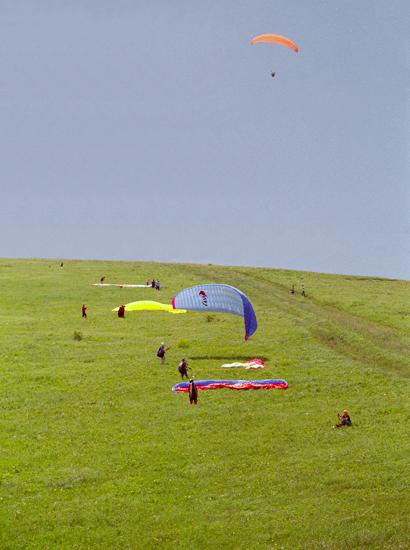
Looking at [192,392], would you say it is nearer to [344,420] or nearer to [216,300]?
[344,420]

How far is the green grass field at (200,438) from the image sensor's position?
81.2 feet

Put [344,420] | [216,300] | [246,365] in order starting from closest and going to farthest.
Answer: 1. [344,420]
2. [246,365]
3. [216,300]

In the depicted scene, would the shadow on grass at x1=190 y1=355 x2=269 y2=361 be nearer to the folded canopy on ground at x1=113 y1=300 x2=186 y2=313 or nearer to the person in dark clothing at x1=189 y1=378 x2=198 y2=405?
the person in dark clothing at x1=189 y1=378 x2=198 y2=405

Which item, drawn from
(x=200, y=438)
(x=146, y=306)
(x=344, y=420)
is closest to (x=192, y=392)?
(x=200, y=438)

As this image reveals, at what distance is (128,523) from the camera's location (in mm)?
25125

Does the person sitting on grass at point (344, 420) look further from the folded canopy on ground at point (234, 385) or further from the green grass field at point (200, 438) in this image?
the folded canopy on ground at point (234, 385)

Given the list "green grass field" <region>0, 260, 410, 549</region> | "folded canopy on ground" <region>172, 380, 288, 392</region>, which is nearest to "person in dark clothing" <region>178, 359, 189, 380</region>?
"green grass field" <region>0, 260, 410, 549</region>

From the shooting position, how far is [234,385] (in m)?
40.8

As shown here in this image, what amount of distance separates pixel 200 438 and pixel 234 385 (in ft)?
27.5

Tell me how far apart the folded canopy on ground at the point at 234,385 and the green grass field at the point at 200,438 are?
31.9 inches

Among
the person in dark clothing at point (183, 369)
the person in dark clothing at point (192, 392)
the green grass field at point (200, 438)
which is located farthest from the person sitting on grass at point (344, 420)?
the person in dark clothing at point (183, 369)

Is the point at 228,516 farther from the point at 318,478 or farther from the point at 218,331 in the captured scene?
the point at 218,331

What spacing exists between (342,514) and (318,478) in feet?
10.2

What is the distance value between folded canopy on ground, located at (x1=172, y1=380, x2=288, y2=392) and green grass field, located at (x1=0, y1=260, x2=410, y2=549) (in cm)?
81
